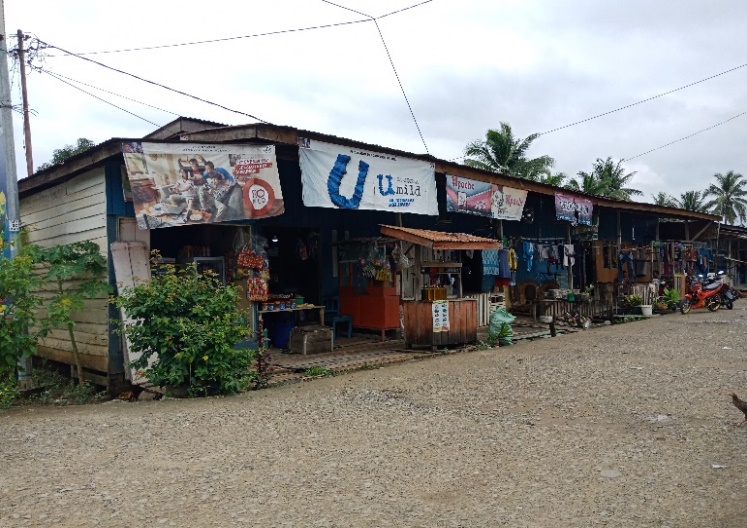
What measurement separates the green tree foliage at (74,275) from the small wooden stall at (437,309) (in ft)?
16.2

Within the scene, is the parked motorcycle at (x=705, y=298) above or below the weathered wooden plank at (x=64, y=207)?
below

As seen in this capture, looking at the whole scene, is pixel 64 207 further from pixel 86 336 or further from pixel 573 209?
pixel 573 209

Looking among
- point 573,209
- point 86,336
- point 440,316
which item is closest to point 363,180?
point 440,316

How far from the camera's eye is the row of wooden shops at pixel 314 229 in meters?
8.70

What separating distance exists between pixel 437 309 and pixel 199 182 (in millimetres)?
4818

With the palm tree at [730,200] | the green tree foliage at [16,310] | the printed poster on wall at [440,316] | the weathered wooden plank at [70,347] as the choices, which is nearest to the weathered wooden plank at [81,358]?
the weathered wooden plank at [70,347]

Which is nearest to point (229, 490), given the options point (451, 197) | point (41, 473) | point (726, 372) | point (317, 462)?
point (317, 462)

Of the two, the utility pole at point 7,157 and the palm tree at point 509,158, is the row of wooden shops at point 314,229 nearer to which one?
the utility pole at point 7,157

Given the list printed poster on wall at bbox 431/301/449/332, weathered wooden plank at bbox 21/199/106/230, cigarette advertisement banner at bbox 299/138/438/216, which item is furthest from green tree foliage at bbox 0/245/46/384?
printed poster on wall at bbox 431/301/449/332

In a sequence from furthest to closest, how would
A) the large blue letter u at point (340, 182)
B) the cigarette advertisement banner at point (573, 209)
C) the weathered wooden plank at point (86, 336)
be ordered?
the cigarette advertisement banner at point (573, 209) → the large blue letter u at point (340, 182) → the weathered wooden plank at point (86, 336)

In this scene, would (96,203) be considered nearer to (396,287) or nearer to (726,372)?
(396,287)

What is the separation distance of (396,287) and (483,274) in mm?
4053

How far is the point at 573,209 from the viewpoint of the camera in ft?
52.9

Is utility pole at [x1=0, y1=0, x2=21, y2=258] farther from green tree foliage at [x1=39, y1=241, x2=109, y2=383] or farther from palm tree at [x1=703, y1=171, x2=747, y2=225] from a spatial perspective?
palm tree at [x1=703, y1=171, x2=747, y2=225]
